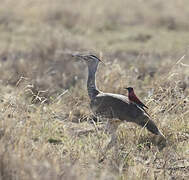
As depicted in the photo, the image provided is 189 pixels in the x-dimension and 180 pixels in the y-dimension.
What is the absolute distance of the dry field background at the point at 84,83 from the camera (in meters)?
4.44

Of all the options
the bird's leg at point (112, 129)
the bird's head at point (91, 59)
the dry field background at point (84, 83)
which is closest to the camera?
the dry field background at point (84, 83)

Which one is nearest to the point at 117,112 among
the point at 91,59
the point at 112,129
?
the point at 112,129

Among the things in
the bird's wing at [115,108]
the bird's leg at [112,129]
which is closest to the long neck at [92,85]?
the bird's wing at [115,108]

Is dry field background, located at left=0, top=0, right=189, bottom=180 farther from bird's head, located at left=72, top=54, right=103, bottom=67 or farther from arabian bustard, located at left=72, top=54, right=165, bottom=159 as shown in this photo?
bird's head, located at left=72, top=54, right=103, bottom=67

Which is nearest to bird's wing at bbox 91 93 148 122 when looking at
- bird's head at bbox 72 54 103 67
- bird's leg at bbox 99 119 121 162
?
bird's leg at bbox 99 119 121 162

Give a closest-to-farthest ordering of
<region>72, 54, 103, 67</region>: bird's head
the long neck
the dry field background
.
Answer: the dry field background → the long neck → <region>72, 54, 103, 67</region>: bird's head

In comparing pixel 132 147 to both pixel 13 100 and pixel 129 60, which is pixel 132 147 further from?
pixel 129 60

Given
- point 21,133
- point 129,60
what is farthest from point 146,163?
point 129,60

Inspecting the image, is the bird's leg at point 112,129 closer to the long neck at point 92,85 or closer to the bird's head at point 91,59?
the long neck at point 92,85

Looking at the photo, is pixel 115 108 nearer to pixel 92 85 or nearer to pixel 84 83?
pixel 92 85

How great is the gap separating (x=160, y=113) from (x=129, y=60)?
16.2 ft

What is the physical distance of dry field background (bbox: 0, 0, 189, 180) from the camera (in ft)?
14.6

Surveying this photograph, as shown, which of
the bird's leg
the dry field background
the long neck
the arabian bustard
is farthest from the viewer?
the long neck

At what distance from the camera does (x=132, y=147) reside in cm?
543
